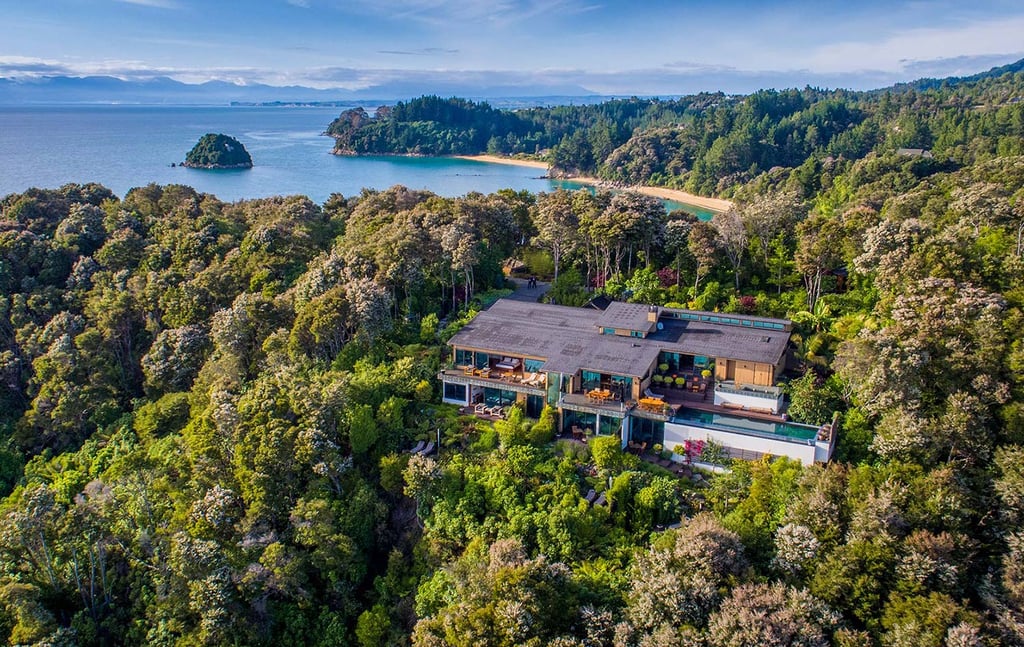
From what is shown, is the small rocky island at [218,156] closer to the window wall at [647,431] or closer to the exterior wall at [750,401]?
the window wall at [647,431]

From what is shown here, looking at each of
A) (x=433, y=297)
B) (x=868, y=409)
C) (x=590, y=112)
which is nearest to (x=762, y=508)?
(x=868, y=409)

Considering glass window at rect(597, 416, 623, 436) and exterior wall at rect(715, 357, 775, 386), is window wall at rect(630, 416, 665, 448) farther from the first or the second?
exterior wall at rect(715, 357, 775, 386)

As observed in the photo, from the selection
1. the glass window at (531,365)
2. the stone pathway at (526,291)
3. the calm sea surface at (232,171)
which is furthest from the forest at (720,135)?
the glass window at (531,365)

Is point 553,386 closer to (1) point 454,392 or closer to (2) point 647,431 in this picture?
(2) point 647,431

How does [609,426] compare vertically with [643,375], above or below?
below

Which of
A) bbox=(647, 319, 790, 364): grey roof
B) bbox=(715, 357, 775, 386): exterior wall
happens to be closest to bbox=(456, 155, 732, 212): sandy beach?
bbox=(647, 319, 790, 364): grey roof

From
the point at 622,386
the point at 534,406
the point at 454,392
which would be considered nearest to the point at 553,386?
the point at 534,406
